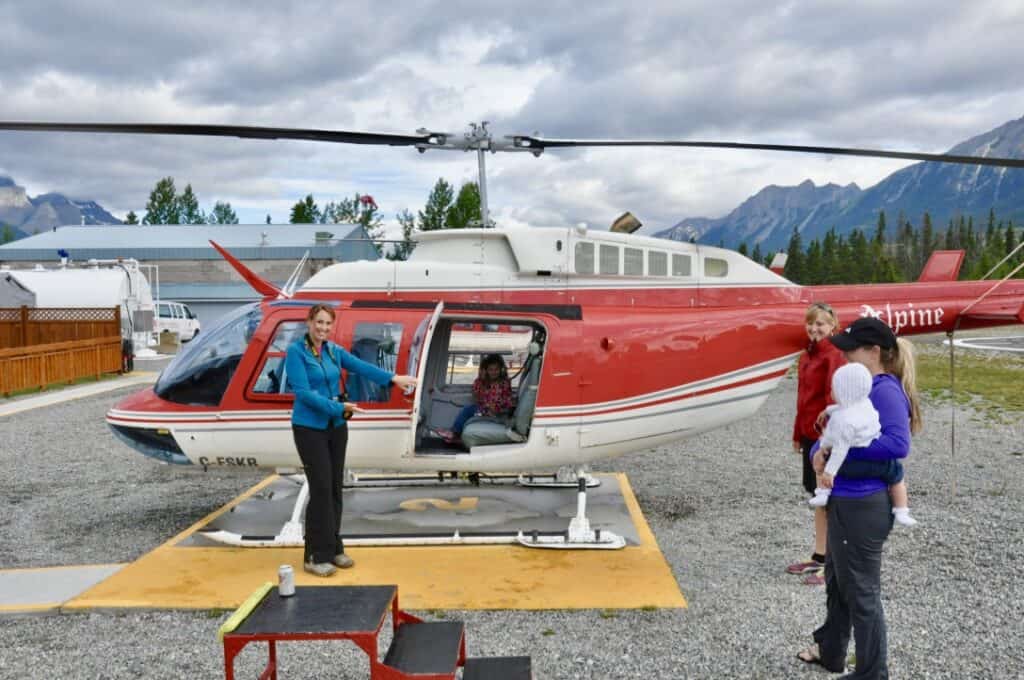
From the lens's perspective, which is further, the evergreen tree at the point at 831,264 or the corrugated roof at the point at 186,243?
the evergreen tree at the point at 831,264

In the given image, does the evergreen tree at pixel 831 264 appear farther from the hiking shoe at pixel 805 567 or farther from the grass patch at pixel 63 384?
the hiking shoe at pixel 805 567

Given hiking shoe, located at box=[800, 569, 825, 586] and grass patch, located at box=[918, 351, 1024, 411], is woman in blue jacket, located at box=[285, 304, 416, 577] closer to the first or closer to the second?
hiking shoe, located at box=[800, 569, 825, 586]

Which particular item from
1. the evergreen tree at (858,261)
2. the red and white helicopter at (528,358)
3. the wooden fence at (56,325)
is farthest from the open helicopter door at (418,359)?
the evergreen tree at (858,261)

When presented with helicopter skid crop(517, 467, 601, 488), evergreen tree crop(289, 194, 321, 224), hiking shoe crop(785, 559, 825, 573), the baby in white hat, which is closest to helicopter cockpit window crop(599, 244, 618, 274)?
helicopter skid crop(517, 467, 601, 488)

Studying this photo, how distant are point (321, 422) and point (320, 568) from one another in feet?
3.67

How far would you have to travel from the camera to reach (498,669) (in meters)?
3.69

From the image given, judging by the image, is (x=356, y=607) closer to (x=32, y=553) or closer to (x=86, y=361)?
(x=32, y=553)

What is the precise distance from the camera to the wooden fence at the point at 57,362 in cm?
1703

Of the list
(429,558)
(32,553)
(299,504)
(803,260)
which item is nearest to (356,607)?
(429,558)

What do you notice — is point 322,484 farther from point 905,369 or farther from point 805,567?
point 905,369

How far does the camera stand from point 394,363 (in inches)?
260

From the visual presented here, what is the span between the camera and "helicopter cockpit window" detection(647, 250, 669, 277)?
7.47 metres

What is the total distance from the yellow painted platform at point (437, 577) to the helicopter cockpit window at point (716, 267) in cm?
283

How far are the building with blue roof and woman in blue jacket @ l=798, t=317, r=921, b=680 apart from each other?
37.0 metres
